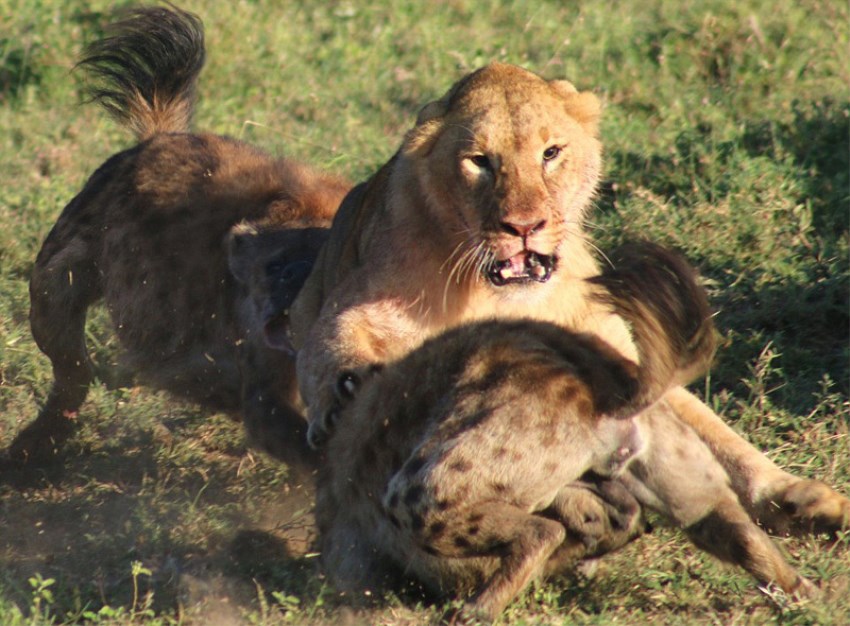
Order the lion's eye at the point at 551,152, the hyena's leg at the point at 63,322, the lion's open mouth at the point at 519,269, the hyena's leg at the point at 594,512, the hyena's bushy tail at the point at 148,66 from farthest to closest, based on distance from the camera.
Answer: the hyena's bushy tail at the point at 148,66, the hyena's leg at the point at 63,322, the lion's eye at the point at 551,152, the lion's open mouth at the point at 519,269, the hyena's leg at the point at 594,512

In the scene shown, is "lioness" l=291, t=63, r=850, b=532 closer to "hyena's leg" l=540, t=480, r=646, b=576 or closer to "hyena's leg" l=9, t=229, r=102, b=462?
"hyena's leg" l=540, t=480, r=646, b=576

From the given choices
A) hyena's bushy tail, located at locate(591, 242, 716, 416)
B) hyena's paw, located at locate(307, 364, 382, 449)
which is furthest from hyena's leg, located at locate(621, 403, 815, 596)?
hyena's paw, located at locate(307, 364, 382, 449)

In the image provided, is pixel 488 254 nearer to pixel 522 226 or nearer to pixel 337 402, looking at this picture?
pixel 522 226

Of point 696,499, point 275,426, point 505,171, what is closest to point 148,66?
point 275,426


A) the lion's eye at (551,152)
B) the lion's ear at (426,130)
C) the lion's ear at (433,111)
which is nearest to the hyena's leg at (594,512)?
the lion's eye at (551,152)

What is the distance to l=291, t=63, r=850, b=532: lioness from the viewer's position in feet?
14.6

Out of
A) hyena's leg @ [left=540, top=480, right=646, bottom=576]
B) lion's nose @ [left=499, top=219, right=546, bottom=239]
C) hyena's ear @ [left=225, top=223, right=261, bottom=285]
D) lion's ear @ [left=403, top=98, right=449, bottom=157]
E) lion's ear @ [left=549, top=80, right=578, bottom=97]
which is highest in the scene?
lion's ear @ [left=549, top=80, right=578, bottom=97]

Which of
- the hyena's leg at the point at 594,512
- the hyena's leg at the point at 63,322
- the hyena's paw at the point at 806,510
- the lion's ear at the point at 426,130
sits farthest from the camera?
the hyena's leg at the point at 63,322

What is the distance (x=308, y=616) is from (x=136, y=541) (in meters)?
0.96

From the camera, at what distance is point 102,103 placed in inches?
258

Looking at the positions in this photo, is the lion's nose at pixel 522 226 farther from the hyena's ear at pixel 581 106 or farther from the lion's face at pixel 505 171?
the hyena's ear at pixel 581 106

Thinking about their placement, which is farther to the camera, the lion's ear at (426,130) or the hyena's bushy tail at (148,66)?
the hyena's bushy tail at (148,66)

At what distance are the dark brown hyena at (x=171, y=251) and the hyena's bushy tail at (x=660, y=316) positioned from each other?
80.8 inches

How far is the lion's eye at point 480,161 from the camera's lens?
4617 millimetres
